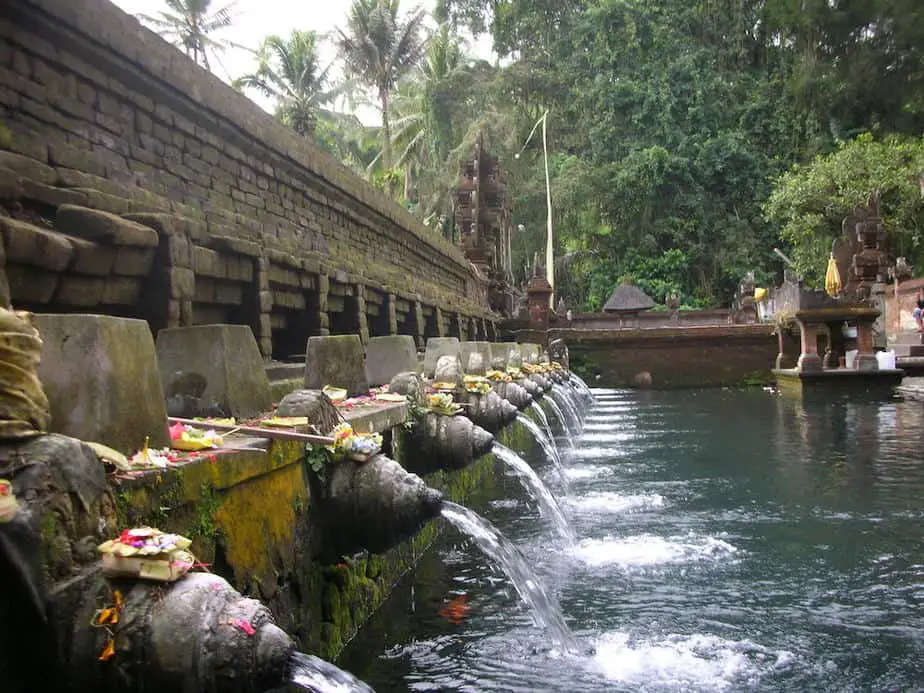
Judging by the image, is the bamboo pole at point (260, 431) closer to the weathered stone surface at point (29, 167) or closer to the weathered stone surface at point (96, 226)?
the weathered stone surface at point (96, 226)

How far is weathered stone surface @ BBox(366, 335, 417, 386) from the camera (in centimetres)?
655

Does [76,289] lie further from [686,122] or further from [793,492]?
[686,122]

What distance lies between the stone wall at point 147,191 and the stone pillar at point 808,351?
42.7 feet

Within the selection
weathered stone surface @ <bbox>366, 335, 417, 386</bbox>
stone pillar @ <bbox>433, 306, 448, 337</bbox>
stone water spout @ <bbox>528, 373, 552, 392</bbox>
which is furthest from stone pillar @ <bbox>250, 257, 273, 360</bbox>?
stone pillar @ <bbox>433, 306, 448, 337</bbox>

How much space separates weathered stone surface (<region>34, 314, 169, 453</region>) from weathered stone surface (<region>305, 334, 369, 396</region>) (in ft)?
7.74

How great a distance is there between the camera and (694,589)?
16.9ft

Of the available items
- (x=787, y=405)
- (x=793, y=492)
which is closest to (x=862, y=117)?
(x=787, y=405)

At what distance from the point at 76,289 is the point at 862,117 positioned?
3489cm

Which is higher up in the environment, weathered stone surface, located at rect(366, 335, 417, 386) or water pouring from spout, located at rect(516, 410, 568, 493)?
weathered stone surface, located at rect(366, 335, 417, 386)

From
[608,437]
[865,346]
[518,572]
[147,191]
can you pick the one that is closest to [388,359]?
[147,191]

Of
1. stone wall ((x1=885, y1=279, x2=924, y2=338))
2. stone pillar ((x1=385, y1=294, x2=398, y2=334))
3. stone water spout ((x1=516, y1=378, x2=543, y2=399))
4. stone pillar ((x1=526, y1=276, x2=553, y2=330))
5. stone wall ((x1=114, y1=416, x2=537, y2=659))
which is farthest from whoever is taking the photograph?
stone pillar ((x1=526, y1=276, x2=553, y2=330))

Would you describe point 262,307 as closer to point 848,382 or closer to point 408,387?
point 408,387

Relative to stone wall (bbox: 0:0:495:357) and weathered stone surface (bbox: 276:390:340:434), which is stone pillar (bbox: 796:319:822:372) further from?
weathered stone surface (bbox: 276:390:340:434)

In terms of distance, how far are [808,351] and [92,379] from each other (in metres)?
20.0
